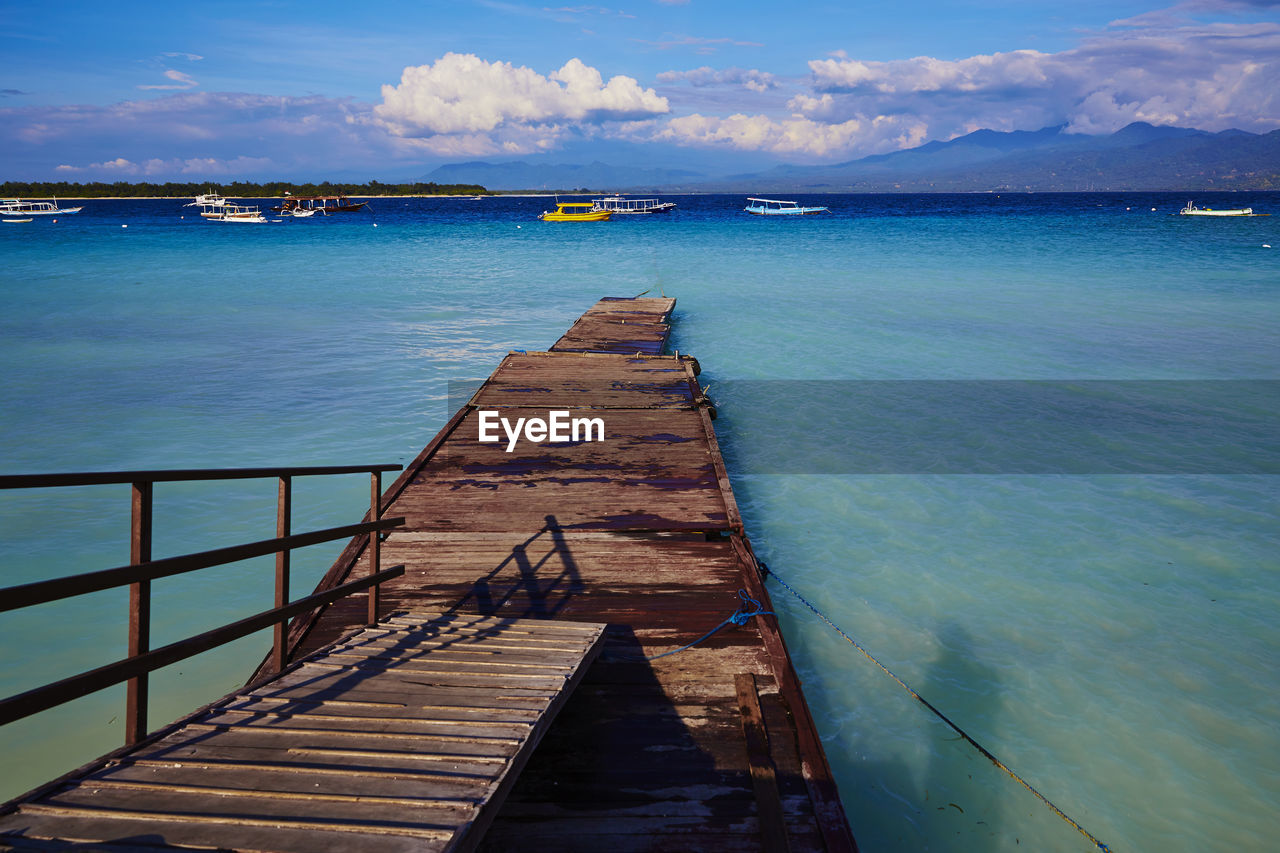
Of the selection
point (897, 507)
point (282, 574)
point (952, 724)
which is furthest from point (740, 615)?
point (897, 507)

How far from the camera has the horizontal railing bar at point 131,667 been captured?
2.36 metres

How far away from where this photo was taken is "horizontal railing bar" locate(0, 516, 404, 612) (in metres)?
2.26

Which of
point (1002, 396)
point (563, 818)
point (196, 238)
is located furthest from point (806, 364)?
point (196, 238)

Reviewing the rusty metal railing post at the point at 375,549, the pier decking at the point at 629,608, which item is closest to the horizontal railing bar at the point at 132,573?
the rusty metal railing post at the point at 375,549

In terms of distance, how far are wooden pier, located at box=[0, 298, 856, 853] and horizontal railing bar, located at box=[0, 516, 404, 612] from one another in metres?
0.67

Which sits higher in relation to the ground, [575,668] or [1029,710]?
[575,668]

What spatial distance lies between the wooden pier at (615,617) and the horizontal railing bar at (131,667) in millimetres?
329

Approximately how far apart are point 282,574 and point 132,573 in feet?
4.38

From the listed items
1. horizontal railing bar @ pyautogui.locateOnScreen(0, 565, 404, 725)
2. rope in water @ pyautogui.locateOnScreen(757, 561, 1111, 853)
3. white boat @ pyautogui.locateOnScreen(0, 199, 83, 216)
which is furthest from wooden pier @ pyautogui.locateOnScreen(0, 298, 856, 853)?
white boat @ pyautogui.locateOnScreen(0, 199, 83, 216)

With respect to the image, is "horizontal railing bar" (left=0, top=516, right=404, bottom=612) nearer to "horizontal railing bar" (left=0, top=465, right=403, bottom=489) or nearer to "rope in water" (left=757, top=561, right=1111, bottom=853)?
"horizontal railing bar" (left=0, top=465, right=403, bottom=489)

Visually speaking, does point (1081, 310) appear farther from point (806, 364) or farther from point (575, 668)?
point (575, 668)

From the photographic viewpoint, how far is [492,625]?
4.66 m

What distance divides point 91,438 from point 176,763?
1111cm

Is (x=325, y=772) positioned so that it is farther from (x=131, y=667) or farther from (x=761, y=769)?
(x=761, y=769)
